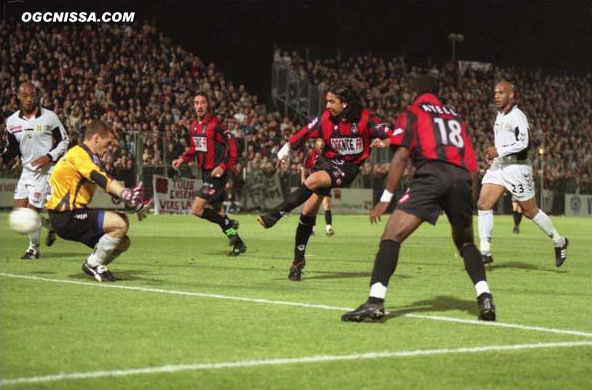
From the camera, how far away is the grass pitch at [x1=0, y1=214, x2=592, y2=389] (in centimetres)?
595

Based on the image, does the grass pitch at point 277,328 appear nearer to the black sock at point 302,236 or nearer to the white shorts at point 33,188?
the black sock at point 302,236

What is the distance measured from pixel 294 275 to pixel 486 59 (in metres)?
52.1

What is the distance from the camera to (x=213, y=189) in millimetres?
16969

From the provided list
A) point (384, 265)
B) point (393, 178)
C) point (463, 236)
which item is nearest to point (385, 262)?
point (384, 265)

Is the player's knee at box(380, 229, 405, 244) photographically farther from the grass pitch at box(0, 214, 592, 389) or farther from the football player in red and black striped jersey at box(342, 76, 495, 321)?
the grass pitch at box(0, 214, 592, 389)

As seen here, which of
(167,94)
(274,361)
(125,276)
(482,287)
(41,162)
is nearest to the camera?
(274,361)

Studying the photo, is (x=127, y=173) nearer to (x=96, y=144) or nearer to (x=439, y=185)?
(x=96, y=144)

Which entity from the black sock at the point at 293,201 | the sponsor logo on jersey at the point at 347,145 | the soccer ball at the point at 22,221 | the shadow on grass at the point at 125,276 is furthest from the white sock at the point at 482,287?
the soccer ball at the point at 22,221

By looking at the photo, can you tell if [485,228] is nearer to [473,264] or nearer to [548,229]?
[548,229]

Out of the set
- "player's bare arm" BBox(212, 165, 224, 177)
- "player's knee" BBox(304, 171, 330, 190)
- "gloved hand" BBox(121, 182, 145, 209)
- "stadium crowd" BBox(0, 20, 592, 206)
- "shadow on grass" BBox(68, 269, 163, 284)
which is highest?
"stadium crowd" BBox(0, 20, 592, 206)

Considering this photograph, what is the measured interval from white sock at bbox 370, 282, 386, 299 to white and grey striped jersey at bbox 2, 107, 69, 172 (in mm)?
8033

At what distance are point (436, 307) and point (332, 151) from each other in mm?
3591

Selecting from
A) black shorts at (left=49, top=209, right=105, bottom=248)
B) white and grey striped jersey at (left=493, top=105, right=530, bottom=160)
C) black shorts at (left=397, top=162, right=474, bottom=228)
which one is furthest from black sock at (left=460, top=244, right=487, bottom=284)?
white and grey striped jersey at (left=493, top=105, right=530, bottom=160)

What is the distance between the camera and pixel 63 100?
3544 centimetres
